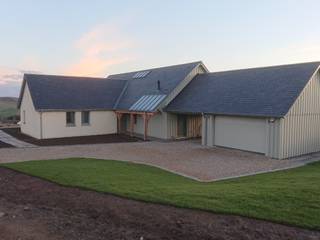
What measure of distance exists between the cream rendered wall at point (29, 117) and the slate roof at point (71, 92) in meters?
0.95

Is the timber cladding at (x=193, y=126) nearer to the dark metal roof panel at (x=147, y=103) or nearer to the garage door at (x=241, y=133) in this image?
the dark metal roof panel at (x=147, y=103)

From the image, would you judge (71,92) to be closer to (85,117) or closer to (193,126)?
(85,117)

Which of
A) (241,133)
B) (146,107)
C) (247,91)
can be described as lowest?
(241,133)

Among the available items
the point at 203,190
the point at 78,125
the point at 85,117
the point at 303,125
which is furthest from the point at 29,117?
the point at 203,190

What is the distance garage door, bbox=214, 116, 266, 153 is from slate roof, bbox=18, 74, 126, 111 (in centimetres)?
1085

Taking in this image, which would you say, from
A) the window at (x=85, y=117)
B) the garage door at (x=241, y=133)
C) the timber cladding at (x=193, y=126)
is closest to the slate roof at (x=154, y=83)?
the window at (x=85, y=117)

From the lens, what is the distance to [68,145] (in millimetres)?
21641

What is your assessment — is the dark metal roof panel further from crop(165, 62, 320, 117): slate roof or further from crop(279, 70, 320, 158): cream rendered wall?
crop(279, 70, 320, 158): cream rendered wall

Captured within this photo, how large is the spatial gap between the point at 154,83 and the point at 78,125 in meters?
7.02

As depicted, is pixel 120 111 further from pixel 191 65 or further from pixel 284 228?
pixel 284 228

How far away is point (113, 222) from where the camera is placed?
23.1 ft

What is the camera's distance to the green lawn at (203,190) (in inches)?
288

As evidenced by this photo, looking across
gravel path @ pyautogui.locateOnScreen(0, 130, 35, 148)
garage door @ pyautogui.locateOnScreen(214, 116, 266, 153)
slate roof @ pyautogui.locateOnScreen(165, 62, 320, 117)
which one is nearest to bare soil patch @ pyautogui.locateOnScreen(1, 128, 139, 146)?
gravel path @ pyautogui.locateOnScreen(0, 130, 35, 148)

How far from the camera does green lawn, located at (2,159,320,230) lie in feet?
24.0
